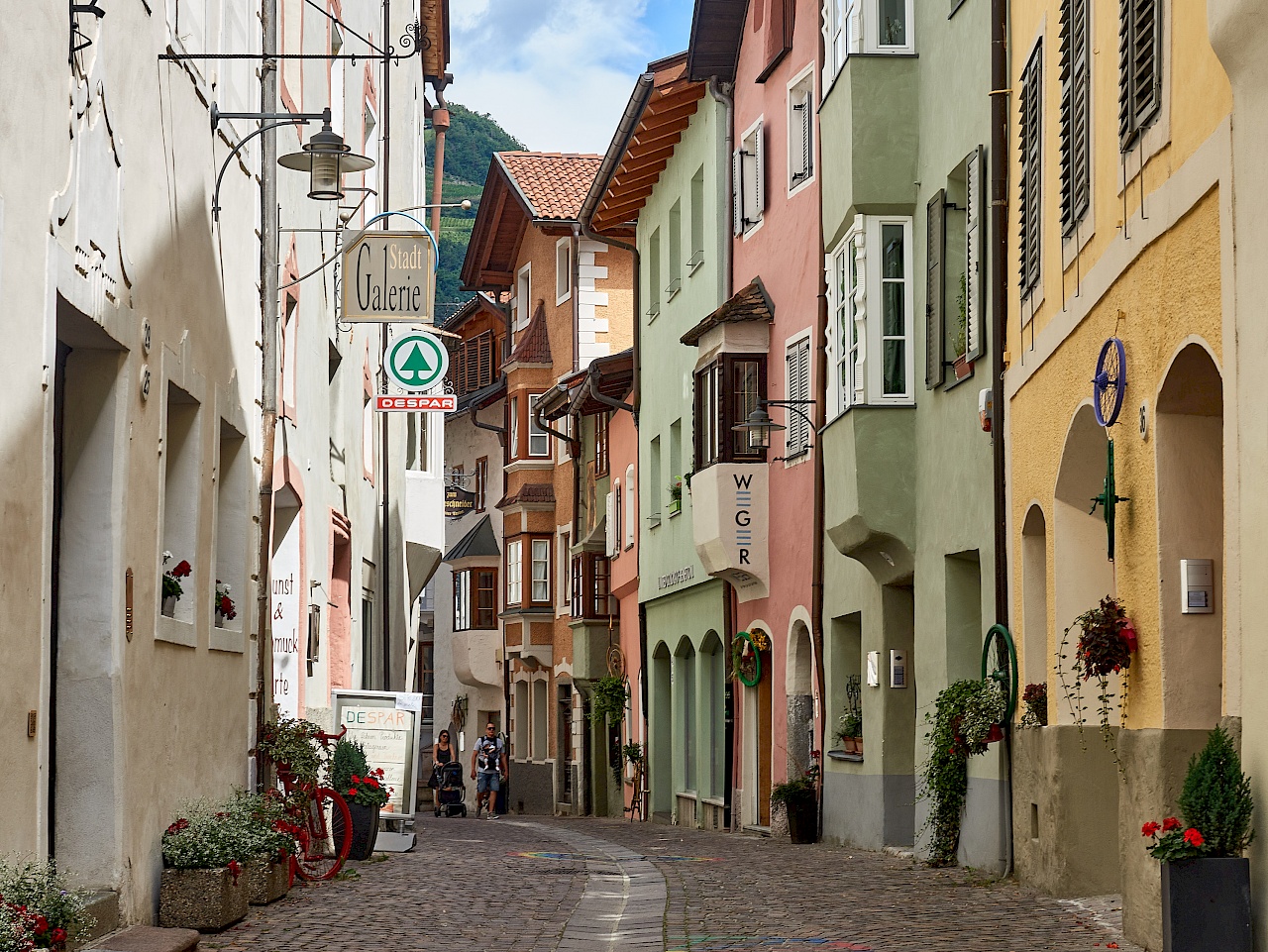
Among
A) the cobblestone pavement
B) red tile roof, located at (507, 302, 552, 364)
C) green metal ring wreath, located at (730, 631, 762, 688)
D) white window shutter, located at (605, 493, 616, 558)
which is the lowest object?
the cobblestone pavement

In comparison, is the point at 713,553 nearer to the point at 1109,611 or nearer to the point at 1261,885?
the point at 1109,611

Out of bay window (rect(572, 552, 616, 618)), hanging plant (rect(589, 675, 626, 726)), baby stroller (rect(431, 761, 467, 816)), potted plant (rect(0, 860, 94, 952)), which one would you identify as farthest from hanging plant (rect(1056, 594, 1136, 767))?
baby stroller (rect(431, 761, 467, 816))

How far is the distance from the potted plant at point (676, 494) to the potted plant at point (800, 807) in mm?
8077

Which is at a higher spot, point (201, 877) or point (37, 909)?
point (37, 909)

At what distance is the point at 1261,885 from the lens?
7.87 metres

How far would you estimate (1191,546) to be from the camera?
31.0 feet

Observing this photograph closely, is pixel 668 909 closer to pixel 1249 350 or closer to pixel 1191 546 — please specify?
pixel 1191 546

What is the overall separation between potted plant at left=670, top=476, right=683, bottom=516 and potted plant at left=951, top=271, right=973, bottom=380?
12173 mm

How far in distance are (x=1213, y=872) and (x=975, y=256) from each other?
26.6 ft

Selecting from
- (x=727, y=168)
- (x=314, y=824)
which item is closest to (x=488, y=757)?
(x=727, y=168)

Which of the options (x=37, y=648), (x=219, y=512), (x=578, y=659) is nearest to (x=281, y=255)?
(x=219, y=512)

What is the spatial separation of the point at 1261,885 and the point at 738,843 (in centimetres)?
1338

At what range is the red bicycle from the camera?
1409 cm

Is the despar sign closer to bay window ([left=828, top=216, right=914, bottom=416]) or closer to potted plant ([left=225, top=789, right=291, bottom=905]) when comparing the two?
bay window ([left=828, top=216, right=914, bottom=416])
